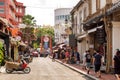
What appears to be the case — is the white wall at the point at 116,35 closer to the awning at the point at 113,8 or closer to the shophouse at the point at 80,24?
the awning at the point at 113,8

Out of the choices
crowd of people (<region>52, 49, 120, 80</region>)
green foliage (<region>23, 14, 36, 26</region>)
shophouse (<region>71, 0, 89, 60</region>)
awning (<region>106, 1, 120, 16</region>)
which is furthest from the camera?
green foliage (<region>23, 14, 36, 26</region>)

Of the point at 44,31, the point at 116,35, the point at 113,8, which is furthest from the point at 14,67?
the point at 44,31

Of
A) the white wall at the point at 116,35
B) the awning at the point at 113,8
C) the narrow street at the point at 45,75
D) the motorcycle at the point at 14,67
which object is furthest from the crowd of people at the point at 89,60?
the motorcycle at the point at 14,67

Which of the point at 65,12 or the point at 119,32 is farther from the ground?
the point at 65,12

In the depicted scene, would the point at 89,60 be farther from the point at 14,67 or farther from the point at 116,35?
the point at 14,67

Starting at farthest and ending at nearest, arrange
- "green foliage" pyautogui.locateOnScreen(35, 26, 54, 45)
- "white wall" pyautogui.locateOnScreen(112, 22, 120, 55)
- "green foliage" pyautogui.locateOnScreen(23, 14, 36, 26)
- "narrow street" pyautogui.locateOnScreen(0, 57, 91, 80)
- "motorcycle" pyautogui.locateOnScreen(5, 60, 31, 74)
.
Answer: "green foliage" pyautogui.locateOnScreen(35, 26, 54, 45) → "green foliage" pyautogui.locateOnScreen(23, 14, 36, 26) → "motorcycle" pyautogui.locateOnScreen(5, 60, 31, 74) → "white wall" pyautogui.locateOnScreen(112, 22, 120, 55) → "narrow street" pyautogui.locateOnScreen(0, 57, 91, 80)

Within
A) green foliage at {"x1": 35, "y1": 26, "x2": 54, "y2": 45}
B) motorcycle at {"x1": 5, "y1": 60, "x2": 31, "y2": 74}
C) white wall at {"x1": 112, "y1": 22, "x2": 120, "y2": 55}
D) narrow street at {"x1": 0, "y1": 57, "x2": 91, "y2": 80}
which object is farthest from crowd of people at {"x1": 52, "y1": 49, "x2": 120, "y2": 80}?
green foliage at {"x1": 35, "y1": 26, "x2": 54, "y2": 45}

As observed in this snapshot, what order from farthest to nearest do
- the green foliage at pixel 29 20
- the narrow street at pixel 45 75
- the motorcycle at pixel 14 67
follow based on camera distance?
the green foliage at pixel 29 20 < the motorcycle at pixel 14 67 < the narrow street at pixel 45 75

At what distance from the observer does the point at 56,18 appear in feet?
513

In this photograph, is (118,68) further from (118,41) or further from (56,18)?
(56,18)

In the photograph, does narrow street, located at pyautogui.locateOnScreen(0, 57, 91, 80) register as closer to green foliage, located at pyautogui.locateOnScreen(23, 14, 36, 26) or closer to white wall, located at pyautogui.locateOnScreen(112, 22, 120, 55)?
white wall, located at pyautogui.locateOnScreen(112, 22, 120, 55)

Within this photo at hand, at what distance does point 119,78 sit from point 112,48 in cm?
937

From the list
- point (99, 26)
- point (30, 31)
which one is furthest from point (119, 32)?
point (30, 31)

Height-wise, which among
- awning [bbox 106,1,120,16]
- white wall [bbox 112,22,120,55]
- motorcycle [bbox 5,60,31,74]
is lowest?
motorcycle [bbox 5,60,31,74]
